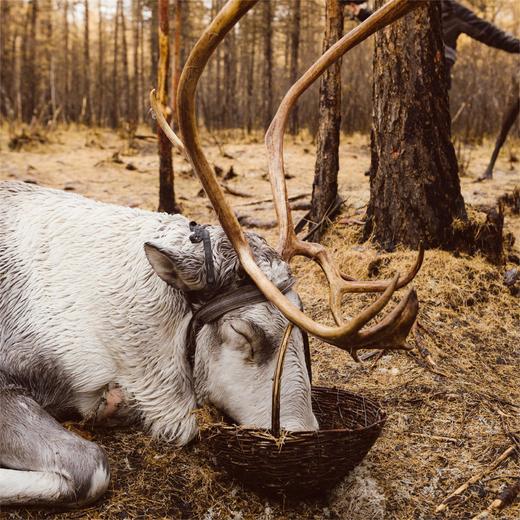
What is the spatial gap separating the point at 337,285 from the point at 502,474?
102 cm

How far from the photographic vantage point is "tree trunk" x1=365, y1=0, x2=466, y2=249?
438cm

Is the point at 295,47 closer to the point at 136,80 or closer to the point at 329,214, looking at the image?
the point at 136,80

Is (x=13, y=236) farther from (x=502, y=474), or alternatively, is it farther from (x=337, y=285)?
(x=502, y=474)

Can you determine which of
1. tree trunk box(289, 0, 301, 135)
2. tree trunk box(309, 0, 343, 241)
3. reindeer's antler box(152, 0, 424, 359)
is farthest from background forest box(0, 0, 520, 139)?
reindeer's antler box(152, 0, 424, 359)

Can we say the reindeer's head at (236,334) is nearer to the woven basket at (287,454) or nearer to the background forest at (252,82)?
the woven basket at (287,454)

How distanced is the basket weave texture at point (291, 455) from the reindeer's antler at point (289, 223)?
1.14 ft

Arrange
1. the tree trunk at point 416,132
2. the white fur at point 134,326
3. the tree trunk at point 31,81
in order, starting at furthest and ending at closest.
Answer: the tree trunk at point 31,81, the tree trunk at point 416,132, the white fur at point 134,326

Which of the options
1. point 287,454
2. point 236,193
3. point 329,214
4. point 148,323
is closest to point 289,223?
point 148,323

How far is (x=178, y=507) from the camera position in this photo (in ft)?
7.70

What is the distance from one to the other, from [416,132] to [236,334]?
2590mm

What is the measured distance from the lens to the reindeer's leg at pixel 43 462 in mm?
2164

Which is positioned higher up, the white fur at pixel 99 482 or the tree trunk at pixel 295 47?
the tree trunk at pixel 295 47

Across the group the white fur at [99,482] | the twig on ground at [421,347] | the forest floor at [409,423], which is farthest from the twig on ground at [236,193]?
the white fur at [99,482]

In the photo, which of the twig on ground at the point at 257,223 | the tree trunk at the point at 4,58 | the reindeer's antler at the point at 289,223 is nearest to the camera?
the reindeer's antler at the point at 289,223
